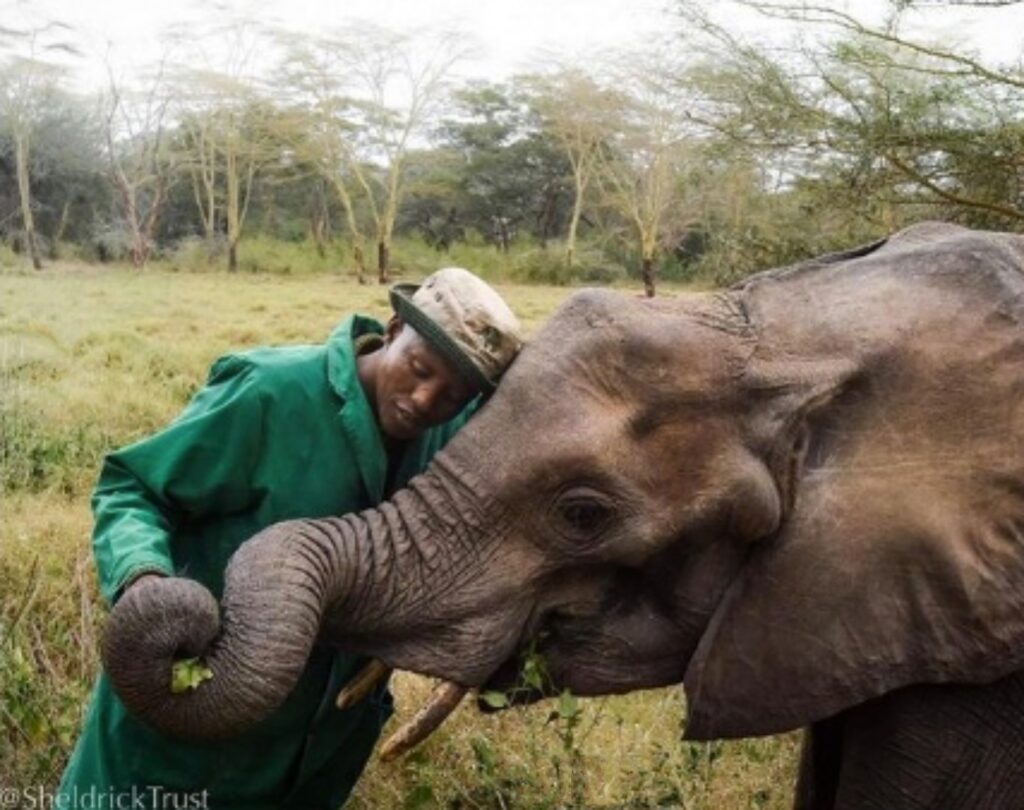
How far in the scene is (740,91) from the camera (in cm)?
766

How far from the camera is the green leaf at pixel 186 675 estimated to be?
2.17m

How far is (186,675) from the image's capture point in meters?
2.17

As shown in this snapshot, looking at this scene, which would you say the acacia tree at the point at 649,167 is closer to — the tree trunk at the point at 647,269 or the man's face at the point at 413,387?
the tree trunk at the point at 647,269

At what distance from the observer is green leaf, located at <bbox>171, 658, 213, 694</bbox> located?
85.4 inches

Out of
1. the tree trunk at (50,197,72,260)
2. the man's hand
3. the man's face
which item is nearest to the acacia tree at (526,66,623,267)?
the tree trunk at (50,197,72,260)

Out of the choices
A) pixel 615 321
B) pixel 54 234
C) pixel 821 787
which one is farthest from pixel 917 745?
pixel 54 234

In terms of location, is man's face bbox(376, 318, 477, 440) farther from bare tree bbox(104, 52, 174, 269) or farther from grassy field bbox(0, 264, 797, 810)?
bare tree bbox(104, 52, 174, 269)

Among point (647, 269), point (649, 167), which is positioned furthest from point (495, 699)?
point (649, 167)

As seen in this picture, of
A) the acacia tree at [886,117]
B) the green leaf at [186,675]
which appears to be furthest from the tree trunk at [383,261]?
the green leaf at [186,675]

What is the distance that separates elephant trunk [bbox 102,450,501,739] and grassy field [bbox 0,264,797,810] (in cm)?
38

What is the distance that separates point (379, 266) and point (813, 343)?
1183 centimetres

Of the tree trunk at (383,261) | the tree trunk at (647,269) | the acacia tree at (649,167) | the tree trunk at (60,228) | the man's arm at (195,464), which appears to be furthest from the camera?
the tree trunk at (383,261)

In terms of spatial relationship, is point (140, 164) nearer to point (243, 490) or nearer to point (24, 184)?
point (24, 184)

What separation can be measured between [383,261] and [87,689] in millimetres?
10267
